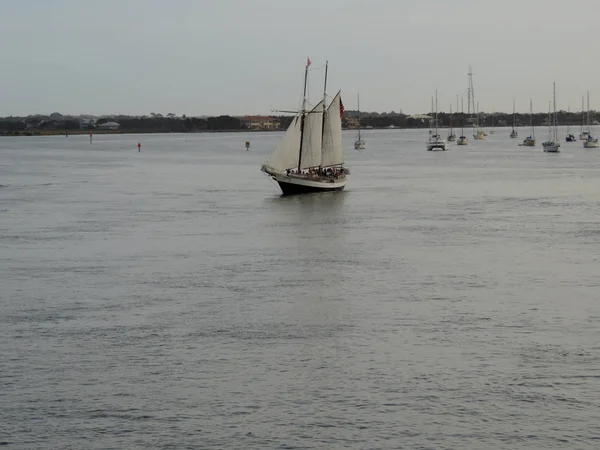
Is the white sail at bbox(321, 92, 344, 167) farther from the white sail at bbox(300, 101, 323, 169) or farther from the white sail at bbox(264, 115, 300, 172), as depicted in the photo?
the white sail at bbox(264, 115, 300, 172)

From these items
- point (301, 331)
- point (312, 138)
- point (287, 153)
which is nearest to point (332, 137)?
point (312, 138)

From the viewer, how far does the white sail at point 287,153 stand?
61.2m

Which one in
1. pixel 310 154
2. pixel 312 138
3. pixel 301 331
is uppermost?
pixel 312 138

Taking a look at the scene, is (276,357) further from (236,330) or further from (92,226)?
(92,226)

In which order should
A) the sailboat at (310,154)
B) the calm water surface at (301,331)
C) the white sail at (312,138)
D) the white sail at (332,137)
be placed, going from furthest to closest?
the white sail at (332,137) → the white sail at (312,138) → the sailboat at (310,154) → the calm water surface at (301,331)

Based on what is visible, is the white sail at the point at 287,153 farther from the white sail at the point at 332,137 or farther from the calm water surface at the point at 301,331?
the calm water surface at the point at 301,331

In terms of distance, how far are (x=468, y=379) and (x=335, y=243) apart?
19392 millimetres

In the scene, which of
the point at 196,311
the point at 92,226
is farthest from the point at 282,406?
the point at 92,226

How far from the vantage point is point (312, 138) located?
211 feet

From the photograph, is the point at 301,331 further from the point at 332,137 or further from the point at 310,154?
the point at 332,137

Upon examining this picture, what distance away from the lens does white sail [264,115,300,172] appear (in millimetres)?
61188

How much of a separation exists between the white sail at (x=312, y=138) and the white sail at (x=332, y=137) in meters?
0.54

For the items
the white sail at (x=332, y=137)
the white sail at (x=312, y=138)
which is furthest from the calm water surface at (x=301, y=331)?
the white sail at (x=332, y=137)

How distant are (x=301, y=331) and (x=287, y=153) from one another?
3784 centimetres
